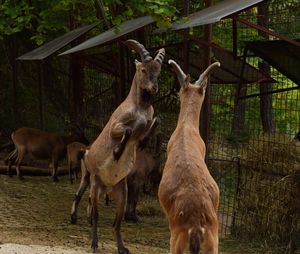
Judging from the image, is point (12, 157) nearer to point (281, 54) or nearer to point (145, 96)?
point (145, 96)

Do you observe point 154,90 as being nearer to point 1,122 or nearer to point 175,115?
point 175,115

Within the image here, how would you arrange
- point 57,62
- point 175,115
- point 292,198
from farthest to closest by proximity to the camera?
1. point 57,62
2. point 175,115
3. point 292,198

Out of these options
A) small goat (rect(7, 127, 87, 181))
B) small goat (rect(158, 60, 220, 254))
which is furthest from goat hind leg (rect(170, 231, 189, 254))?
small goat (rect(7, 127, 87, 181))

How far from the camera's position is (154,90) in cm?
735

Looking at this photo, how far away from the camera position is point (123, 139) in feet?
23.9

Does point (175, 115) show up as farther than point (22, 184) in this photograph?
No

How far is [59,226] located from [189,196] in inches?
170

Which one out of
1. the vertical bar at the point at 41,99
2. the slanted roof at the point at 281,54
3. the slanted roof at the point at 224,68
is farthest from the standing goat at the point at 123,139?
the vertical bar at the point at 41,99

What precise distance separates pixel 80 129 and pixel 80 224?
156 inches

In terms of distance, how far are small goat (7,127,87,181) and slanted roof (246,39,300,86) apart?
14.2 ft

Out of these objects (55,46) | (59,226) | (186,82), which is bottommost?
(59,226)

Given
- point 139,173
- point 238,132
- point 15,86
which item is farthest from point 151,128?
point 15,86

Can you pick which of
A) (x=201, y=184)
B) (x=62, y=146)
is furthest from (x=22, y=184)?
(x=201, y=184)

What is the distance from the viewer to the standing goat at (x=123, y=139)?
741 cm
